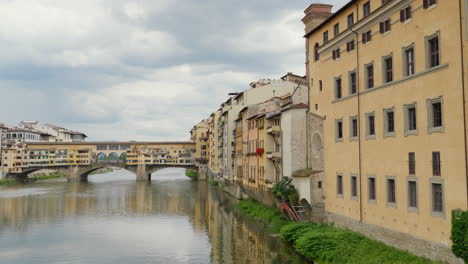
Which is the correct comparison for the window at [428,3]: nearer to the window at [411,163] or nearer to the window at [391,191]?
the window at [411,163]

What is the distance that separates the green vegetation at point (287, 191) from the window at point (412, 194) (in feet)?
42.6

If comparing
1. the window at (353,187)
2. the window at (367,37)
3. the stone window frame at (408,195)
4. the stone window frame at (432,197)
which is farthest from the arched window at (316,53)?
the stone window frame at (432,197)

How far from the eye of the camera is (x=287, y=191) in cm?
3456

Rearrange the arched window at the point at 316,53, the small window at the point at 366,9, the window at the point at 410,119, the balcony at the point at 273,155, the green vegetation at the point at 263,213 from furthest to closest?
the balcony at the point at 273,155, the green vegetation at the point at 263,213, the arched window at the point at 316,53, the small window at the point at 366,9, the window at the point at 410,119

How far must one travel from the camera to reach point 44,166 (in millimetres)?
112688

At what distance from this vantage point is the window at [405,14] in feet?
71.2

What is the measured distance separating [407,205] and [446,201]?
3143mm

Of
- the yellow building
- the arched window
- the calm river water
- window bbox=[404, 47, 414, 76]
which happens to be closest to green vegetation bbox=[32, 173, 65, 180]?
the calm river water

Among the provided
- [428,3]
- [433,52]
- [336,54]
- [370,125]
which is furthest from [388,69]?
[336,54]

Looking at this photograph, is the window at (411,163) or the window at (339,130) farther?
the window at (339,130)

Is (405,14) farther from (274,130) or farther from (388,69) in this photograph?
(274,130)

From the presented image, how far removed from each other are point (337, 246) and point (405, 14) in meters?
13.7

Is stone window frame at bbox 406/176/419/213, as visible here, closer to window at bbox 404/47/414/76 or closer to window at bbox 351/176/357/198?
window at bbox 404/47/414/76

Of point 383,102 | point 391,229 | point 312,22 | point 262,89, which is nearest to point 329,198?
point 391,229
